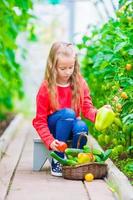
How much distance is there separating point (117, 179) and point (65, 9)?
9.91m

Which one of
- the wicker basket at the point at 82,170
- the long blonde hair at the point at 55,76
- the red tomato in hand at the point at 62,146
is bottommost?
the wicker basket at the point at 82,170

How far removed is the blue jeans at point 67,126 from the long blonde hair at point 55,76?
0.12 meters

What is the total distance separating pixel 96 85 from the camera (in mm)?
7133

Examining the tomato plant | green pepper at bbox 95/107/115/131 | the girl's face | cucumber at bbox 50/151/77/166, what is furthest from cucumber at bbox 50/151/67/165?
the tomato plant

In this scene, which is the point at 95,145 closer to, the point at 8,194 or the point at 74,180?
the point at 74,180

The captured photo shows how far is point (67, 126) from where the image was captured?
16.7 feet

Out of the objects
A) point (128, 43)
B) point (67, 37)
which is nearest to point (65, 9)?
point (67, 37)

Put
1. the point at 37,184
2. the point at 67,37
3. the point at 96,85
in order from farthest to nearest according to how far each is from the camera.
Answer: the point at 67,37, the point at 96,85, the point at 37,184

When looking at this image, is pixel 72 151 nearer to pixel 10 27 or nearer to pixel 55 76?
pixel 55 76

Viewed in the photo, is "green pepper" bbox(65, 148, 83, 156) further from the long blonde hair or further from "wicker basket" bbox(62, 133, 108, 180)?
the long blonde hair

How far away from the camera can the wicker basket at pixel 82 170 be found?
4863mm

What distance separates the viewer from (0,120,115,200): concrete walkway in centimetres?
425

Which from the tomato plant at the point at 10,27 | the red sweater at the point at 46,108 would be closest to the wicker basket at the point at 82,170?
the red sweater at the point at 46,108

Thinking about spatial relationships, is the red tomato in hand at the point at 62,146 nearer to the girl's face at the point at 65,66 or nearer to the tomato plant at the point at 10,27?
the girl's face at the point at 65,66
